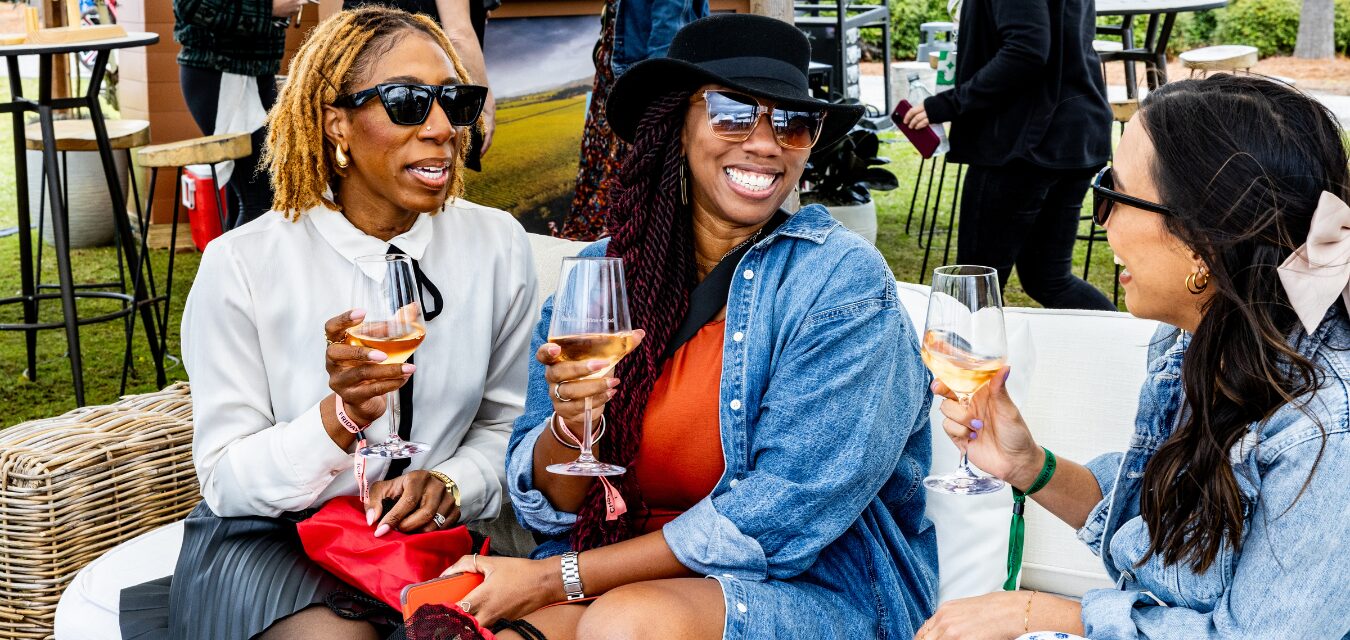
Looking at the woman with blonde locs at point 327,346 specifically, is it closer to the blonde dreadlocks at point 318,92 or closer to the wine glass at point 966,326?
the blonde dreadlocks at point 318,92

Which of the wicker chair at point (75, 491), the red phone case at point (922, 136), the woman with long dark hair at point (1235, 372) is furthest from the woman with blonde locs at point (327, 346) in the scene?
the red phone case at point (922, 136)

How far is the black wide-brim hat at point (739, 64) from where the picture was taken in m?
2.51

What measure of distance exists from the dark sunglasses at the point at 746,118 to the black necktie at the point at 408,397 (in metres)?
0.73

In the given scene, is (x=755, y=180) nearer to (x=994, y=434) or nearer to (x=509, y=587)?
(x=994, y=434)

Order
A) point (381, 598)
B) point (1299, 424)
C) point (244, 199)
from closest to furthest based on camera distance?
point (1299, 424) < point (381, 598) < point (244, 199)

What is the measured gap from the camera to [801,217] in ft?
8.29

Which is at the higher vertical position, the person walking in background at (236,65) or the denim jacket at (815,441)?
the person walking in background at (236,65)

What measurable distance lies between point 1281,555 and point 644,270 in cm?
137

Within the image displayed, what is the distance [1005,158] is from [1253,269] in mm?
3294

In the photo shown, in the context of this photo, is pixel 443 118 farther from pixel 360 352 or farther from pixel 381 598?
pixel 381 598

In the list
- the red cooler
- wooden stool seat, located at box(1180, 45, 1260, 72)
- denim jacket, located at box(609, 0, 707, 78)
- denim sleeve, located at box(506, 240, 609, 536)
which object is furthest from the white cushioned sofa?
wooden stool seat, located at box(1180, 45, 1260, 72)

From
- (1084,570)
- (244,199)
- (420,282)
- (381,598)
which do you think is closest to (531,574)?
(381,598)

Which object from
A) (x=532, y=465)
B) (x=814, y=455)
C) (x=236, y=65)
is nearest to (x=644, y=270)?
(x=532, y=465)

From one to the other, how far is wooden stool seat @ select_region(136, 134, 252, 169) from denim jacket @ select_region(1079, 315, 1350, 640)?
4.36 m
